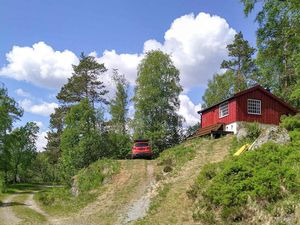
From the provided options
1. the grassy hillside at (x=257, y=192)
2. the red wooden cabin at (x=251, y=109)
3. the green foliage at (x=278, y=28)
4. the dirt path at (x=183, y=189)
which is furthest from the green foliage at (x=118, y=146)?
the grassy hillside at (x=257, y=192)

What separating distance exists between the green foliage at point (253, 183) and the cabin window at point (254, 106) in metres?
19.4

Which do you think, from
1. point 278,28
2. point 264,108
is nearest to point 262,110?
point 264,108

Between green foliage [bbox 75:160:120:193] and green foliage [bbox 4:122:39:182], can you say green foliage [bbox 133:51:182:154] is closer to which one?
green foliage [bbox 75:160:120:193]

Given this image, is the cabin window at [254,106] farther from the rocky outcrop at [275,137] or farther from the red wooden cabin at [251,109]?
the rocky outcrop at [275,137]

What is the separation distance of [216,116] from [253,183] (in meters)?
25.9

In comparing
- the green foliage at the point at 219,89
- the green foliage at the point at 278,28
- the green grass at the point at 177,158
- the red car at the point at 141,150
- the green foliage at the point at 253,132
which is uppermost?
the green foliage at the point at 219,89

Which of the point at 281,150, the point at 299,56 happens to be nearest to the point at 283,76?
the point at 299,56

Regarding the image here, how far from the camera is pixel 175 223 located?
17.6 m

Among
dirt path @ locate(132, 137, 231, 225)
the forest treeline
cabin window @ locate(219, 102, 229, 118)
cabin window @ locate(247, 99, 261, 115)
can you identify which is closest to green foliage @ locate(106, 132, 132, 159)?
the forest treeline

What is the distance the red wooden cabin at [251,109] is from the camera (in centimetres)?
3809

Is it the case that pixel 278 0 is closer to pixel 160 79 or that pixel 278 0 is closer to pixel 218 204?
pixel 218 204

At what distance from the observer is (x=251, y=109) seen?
127 feet

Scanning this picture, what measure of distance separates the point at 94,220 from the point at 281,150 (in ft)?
35.1

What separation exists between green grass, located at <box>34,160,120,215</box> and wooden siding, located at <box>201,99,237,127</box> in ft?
41.6
